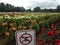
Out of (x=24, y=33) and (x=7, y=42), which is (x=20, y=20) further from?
(x=24, y=33)

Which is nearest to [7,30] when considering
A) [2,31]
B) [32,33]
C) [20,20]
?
[2,31]

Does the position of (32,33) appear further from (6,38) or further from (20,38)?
(6,38)

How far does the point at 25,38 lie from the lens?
5738mm

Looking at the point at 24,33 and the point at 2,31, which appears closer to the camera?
the point at 24,33

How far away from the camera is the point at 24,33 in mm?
5672

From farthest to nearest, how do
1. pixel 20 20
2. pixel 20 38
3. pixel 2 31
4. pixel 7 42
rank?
pixel 20 20, pixel 2 31, pixel 7 42, pixel 20 38

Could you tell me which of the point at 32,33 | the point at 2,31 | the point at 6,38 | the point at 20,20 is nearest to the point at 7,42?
the point at 6,38

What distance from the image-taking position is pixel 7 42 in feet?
39.7

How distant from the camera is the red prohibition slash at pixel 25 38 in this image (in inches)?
222

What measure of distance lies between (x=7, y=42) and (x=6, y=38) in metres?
0.17

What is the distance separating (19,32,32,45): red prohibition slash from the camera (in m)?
5.64

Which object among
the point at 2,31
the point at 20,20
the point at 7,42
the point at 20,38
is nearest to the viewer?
the point at 20,38

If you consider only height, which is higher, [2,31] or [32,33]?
[32,33]

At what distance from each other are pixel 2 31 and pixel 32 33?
7.26m
